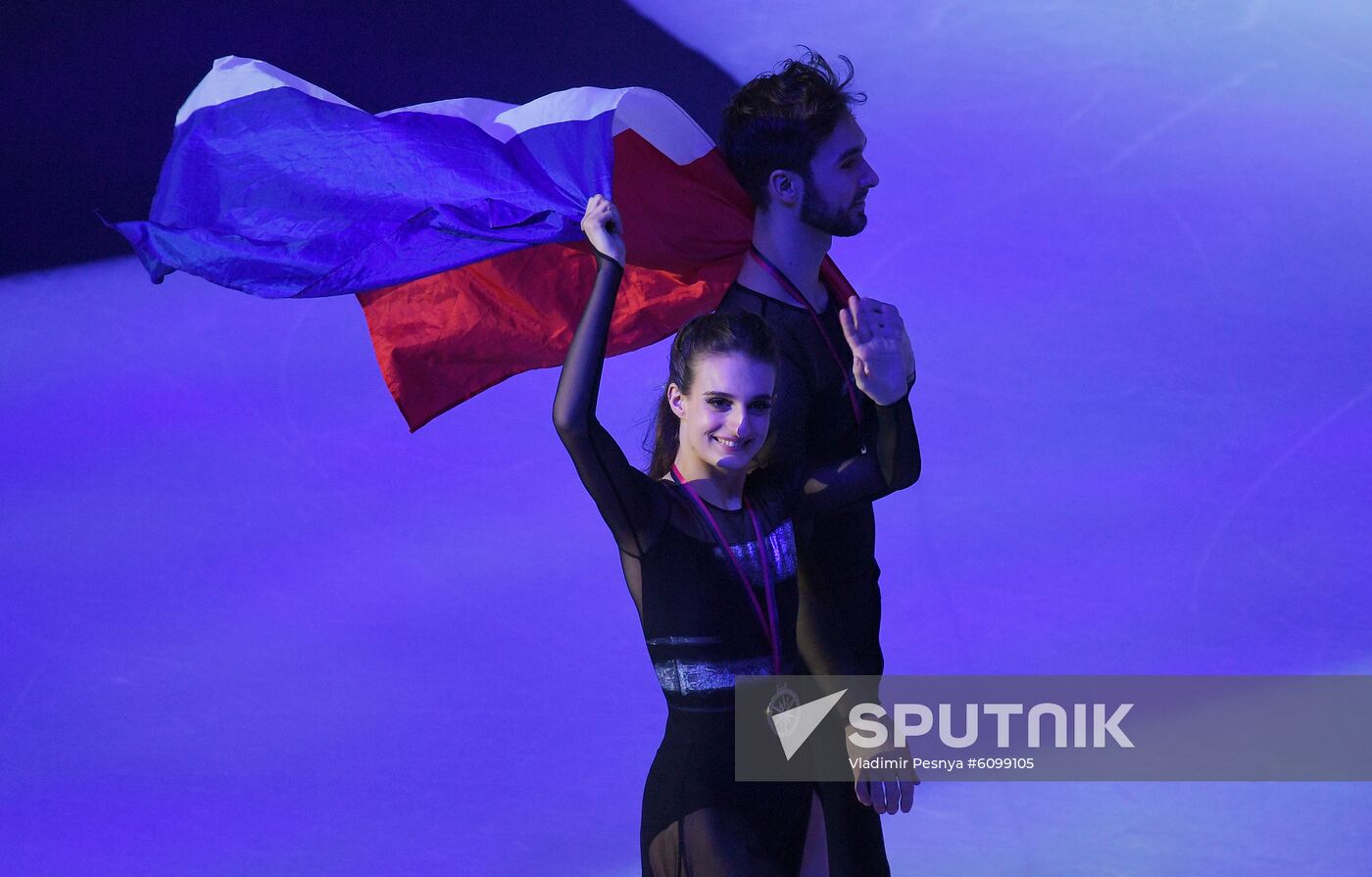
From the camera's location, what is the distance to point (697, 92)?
773 centimetres

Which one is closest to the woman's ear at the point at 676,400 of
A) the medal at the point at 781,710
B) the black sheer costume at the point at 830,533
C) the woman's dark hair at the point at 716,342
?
the woman's dark hair at the point at 716,342

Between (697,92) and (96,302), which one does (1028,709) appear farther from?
(96,302)

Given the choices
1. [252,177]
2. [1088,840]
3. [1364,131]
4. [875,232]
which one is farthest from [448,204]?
[1364,131]

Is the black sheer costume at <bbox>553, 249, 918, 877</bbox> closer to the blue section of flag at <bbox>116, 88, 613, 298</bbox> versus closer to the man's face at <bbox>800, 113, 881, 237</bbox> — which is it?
the blue section of flag at <bbox>116, 88, 613, 298</bbox>

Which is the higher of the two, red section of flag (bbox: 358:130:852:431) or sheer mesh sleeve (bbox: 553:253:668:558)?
red section of flag (bbox: 358:130:852:431)

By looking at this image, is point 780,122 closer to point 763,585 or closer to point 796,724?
point 763,585

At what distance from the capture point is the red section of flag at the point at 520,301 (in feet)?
12.5

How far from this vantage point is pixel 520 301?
3.88 meters

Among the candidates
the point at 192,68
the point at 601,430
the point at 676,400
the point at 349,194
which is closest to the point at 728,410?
the point at 676,400

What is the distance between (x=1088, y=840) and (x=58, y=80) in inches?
221

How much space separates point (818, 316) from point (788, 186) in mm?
279

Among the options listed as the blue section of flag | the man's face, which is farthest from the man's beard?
the blue section of flag

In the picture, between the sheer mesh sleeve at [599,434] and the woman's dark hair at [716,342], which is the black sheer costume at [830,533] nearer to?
the woman's dark hair at [716,342]

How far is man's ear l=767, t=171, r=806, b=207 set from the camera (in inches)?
149
